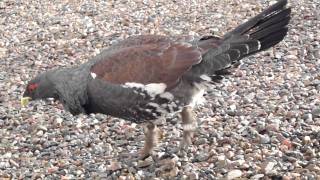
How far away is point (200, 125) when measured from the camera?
9.53m

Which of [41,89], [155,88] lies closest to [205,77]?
[155,88]

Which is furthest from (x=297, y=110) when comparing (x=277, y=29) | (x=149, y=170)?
(x=149, y=170)

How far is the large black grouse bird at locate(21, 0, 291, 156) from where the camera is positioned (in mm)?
7728

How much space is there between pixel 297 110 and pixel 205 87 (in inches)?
86.9

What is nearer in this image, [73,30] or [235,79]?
[235,79]

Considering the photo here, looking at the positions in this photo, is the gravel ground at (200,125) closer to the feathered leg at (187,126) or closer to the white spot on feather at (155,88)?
the feathered leg at (187,126)

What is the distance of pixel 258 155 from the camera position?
8.05m

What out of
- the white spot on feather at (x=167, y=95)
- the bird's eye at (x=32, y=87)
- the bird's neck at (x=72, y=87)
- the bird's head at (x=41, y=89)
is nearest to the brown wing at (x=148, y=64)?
the white spot on feather at (x=167, y=95)

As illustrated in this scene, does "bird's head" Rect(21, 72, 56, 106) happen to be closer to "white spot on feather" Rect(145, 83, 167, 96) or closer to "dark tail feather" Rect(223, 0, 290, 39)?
"white spot on feather" Rect(145, 83, 167, 96)

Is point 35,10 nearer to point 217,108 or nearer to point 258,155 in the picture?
point 217,108

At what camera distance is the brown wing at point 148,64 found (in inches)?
304

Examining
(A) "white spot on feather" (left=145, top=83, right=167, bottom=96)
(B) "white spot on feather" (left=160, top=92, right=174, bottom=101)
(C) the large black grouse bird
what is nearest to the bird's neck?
(C) the large black grouse bird

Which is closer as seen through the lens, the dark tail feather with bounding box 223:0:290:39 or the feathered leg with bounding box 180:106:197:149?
the dark tail feather with bounding box 223:0:290:39

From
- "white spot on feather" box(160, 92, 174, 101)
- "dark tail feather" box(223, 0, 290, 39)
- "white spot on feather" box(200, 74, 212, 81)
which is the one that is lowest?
"white spot on feather" box(160, 92, 174, 101)
